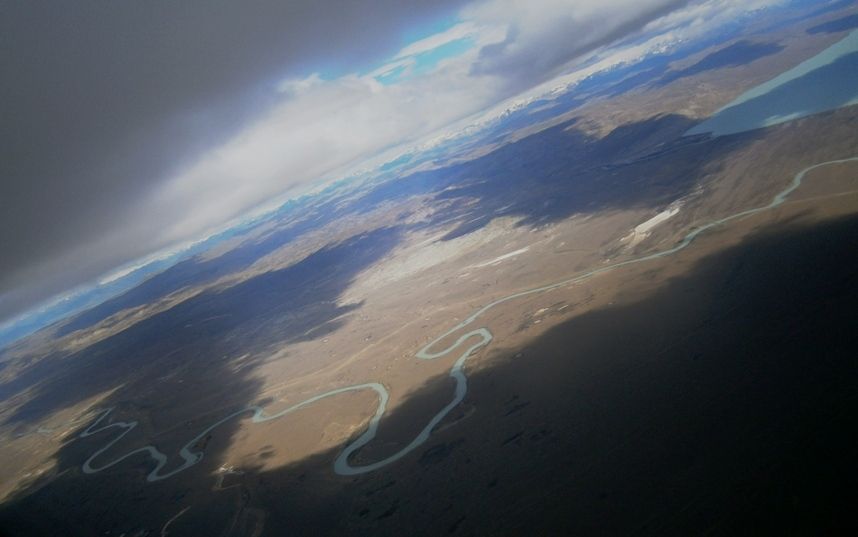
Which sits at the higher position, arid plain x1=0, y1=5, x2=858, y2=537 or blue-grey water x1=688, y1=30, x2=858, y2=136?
blue-grey water x1=688, y1=30, x2=858, y2=136

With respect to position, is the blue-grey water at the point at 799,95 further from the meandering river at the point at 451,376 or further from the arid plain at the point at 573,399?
the meandering river at the point at 451,376

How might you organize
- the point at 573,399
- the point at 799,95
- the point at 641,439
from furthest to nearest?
the point at 799,95 < the point at 573,399 < the point at 641,439

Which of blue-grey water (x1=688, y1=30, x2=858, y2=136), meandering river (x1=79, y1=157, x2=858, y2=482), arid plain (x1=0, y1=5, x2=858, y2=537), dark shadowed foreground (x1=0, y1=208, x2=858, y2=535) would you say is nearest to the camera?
dark shadowed foreground (x1=0, y1=208, x2=858, y2=535)

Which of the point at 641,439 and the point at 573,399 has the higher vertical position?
the point at 641,439

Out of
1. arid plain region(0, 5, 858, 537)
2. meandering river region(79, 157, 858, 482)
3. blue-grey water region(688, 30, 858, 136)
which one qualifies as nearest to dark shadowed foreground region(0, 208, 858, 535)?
arid plain region(0, 5, 858, 537)

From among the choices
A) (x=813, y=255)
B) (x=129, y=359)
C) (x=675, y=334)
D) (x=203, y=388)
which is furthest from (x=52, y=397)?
(x=813, y=255)

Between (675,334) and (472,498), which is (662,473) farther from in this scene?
(675,334)

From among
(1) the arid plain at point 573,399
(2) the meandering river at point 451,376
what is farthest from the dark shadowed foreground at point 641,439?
(2) the meandering river at point 451,376

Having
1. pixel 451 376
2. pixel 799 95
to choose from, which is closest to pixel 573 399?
pixel 451 376

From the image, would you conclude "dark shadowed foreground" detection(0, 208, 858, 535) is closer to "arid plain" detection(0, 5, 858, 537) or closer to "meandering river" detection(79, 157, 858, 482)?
"arid plain" detection(0, 5, 858, 537)

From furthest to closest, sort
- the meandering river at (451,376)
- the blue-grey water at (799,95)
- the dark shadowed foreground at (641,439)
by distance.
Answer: the blue-grey water at (799,95) → the meandering river at (451,376) → the dark shadowed foreground at (641,439)

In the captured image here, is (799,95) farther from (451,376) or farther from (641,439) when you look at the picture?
(641,439)

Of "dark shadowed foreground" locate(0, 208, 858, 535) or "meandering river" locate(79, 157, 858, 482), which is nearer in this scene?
"dark shadowed foreground" locate(0, 208, 858, 535)
